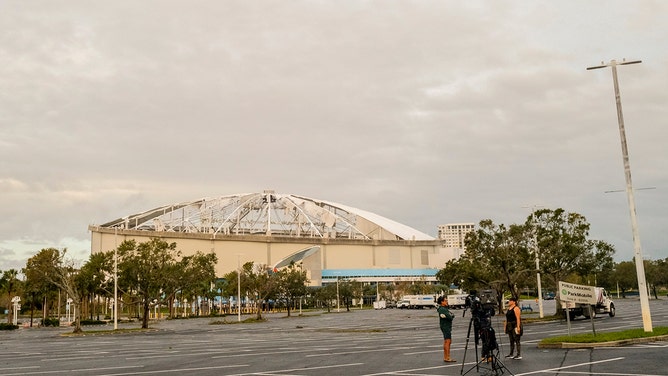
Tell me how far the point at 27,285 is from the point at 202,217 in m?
74.0

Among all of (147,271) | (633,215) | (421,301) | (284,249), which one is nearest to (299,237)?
(284,249)

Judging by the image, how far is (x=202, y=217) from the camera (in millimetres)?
155500

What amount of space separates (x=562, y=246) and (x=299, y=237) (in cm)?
11885

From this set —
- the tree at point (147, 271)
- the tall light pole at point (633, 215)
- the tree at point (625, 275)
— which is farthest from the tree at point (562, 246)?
the tree at point (625, 275)

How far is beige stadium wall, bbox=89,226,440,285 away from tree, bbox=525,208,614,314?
341 ft

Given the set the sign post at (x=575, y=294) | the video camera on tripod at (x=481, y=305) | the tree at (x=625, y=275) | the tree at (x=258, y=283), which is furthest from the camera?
the tree at (x=625, y=275)

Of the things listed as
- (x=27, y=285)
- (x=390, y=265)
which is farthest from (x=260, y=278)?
(x=390, y=265)

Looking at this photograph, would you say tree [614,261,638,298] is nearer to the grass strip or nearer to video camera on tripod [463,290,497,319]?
the grass strip

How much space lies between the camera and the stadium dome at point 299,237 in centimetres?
15225

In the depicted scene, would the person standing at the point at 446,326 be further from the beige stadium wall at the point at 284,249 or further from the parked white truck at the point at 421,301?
the beige stadium wall at the point at 284,249

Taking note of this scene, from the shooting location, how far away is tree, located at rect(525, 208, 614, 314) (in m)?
44.3

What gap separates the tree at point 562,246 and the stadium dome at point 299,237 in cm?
11279

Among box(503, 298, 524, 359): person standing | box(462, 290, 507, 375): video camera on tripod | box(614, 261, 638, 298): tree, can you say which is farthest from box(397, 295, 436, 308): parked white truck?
box(462, 290, 507, 375): video camera on tripod

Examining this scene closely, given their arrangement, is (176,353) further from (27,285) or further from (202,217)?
(202,217)
